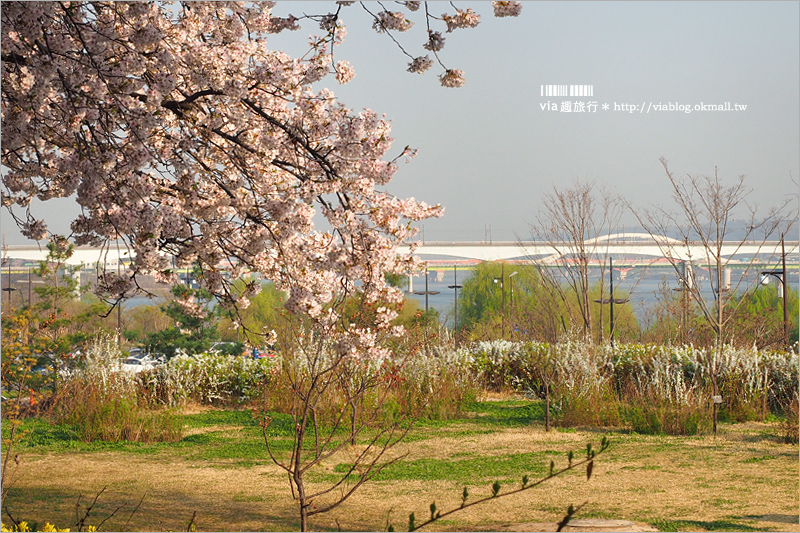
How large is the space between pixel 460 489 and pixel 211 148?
9.17 ft

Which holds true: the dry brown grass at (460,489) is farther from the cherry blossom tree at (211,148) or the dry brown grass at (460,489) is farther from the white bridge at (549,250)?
→ the white bridge at (549,250)

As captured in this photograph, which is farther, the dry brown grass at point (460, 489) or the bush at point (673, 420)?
the bush at point (673, 420)

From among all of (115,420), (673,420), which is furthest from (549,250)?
(115,420)

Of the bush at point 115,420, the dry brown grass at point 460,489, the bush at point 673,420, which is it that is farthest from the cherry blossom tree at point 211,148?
the bush at point 673,420

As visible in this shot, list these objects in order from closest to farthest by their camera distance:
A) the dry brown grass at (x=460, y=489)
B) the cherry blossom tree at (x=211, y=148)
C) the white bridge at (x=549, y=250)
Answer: the cherry blossom tree at (x=211, y=148) → the dry brown grass at (x=460, y=489) → the white bridge at (x=549, y=250)

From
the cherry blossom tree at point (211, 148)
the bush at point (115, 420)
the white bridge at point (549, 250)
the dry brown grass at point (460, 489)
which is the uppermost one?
the white bridge at point (549, 250)

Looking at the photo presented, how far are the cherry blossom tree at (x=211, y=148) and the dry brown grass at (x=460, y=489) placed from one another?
1209 millimetres

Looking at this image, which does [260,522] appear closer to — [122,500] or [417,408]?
[122,500]

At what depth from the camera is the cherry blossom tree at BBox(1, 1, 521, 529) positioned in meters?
3.15

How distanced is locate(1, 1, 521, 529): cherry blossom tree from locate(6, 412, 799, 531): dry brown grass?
47.6 inches

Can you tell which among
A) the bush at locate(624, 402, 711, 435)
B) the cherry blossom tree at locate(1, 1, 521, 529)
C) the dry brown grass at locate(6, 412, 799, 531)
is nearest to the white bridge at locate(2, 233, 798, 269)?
the bush at locate(624, 402, 711, 435)

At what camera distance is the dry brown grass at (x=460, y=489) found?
177 inches

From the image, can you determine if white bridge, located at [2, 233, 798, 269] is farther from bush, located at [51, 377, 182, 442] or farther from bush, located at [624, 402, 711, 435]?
bush, located at [51, 377, 182, 442]

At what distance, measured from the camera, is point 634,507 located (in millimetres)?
4695
